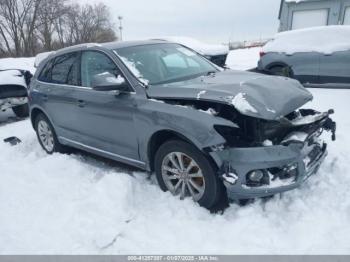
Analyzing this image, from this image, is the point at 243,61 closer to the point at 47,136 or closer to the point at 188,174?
the point at 47,136

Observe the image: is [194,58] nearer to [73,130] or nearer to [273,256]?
[73,130]

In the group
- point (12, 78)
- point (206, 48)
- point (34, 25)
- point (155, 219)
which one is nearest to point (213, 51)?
point (206, 48)

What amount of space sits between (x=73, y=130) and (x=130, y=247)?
2316mm

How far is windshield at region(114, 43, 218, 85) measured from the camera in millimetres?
3855

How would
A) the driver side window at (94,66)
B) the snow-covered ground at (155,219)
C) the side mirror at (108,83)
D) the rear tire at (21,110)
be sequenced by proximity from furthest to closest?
the rear tire at (21,110), the driver side window at (94,66), the side mirror at (108,83), the snow-covered ground at (155,219)

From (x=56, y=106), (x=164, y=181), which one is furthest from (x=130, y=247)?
(x=56, y=106)

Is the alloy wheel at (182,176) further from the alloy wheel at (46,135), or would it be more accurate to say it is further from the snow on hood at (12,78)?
the snow on hood at (12,78)

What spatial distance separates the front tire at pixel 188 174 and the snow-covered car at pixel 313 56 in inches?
240

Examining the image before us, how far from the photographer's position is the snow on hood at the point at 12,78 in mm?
7898

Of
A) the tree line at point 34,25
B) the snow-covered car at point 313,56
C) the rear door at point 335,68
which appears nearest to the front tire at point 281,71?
the snow-covered car at point 313,56

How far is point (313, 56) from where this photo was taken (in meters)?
8.41

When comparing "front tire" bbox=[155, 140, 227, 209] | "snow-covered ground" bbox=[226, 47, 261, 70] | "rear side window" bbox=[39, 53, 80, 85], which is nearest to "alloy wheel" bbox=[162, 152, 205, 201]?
"front tire" bbox=[155, 140, 227, 209]

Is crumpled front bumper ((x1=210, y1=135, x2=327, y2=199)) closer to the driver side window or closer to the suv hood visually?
the suv hood

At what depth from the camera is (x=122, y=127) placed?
3867mm
